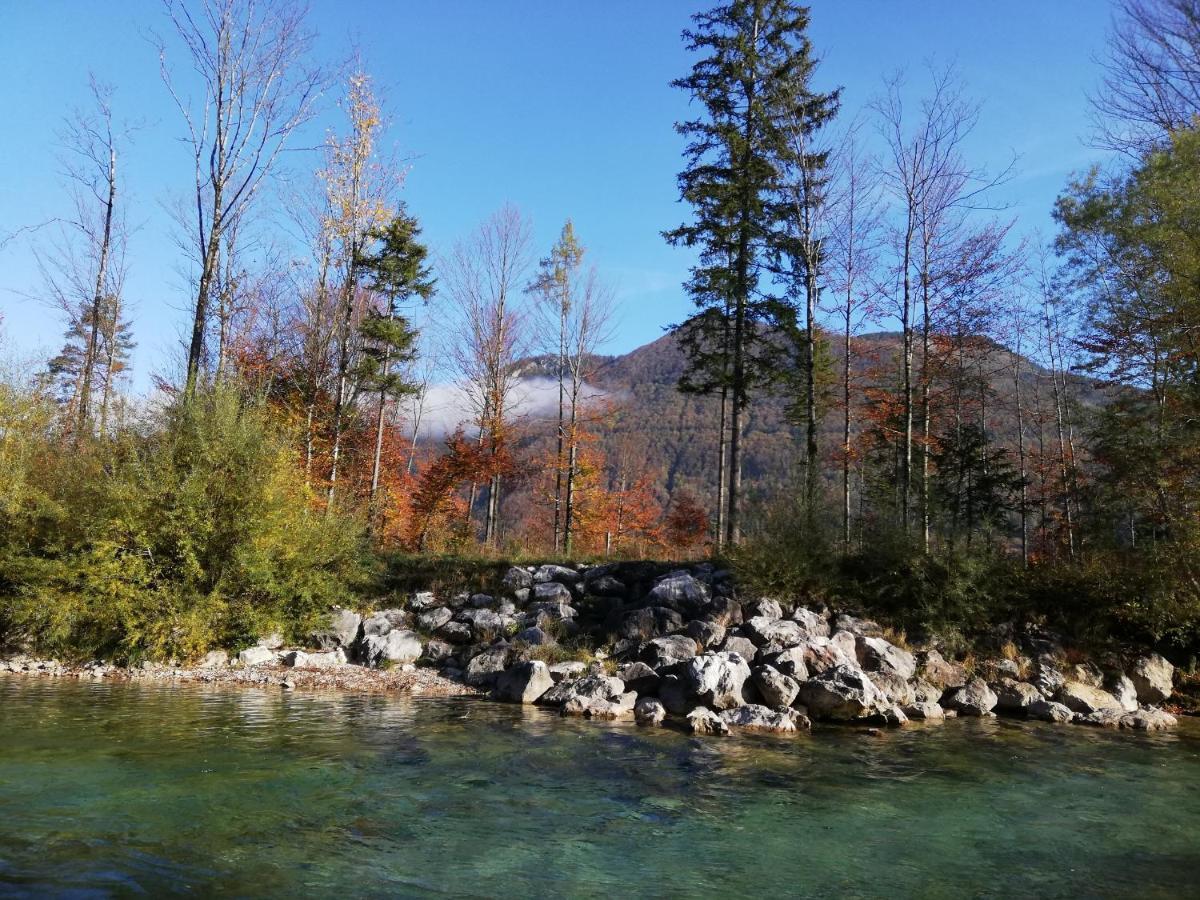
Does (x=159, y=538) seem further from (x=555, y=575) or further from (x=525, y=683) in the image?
(x=555, y=575)

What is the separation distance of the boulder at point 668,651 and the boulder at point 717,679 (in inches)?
32.4

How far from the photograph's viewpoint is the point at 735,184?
1803 cm

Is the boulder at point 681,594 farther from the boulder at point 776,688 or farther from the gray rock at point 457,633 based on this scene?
the gray rock at point 457,633

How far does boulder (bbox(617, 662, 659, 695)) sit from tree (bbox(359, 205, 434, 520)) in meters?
11.9

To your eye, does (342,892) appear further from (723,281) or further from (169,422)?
(723,281)

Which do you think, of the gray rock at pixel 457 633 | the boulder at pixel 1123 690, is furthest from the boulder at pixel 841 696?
the gray rock at pixel 457 633

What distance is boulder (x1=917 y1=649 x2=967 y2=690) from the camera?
11.7 metres

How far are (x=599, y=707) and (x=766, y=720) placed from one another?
235cm

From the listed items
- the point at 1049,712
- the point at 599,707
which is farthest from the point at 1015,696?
the point at 599,707

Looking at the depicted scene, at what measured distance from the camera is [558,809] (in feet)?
19.6

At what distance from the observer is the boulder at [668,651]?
11623 millimetres

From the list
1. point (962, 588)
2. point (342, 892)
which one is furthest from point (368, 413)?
point (342, 892)

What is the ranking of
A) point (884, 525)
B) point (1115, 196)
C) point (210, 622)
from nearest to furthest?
1. point (210, 622)
2. point (884, 525)
3. point (1115, 196)

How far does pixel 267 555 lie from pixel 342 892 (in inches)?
393
